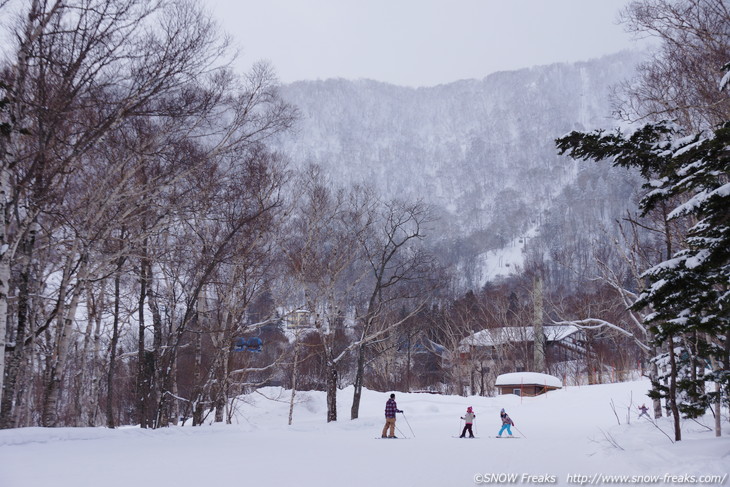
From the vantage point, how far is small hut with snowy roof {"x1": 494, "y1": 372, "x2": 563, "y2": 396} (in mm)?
44184

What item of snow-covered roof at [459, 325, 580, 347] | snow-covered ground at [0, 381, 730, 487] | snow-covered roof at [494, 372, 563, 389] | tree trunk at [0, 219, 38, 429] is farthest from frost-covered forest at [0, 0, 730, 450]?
snow-covered roof at [459, 325, 580, 347]

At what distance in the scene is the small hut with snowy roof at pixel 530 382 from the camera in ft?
145

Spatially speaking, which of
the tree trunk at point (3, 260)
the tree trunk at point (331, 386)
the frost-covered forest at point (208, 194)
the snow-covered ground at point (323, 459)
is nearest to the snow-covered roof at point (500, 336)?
the frost-covered forest at point (208, 194)

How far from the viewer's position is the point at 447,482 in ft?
30.5

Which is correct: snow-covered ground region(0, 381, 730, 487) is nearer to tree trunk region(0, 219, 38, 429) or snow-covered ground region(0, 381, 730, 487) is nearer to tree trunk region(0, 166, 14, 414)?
tree trunk region(0, 219, 38, 429)

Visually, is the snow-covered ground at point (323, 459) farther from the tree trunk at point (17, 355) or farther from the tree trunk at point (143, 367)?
the tree trunk at point (143, 367)

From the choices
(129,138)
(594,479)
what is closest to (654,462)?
(594,479)

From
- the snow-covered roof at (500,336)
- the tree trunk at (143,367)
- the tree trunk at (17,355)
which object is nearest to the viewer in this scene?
the tree trunk at (17,355)

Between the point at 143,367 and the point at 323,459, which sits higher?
the point at 143,367

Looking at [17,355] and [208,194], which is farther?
[208,194]

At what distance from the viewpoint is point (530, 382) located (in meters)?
43.8

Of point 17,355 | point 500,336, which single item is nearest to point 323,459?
point 17,355

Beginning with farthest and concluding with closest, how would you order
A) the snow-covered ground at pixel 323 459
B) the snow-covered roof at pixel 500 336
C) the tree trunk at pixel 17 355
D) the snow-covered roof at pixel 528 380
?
the snow-covered roof at pixel 500 336, the snow-covered roof at pixel 528 380, the tree trunk at pixel 17 355, the snow-covered ground at pixel 323 459

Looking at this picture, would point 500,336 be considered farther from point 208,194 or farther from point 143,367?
point 208,194
